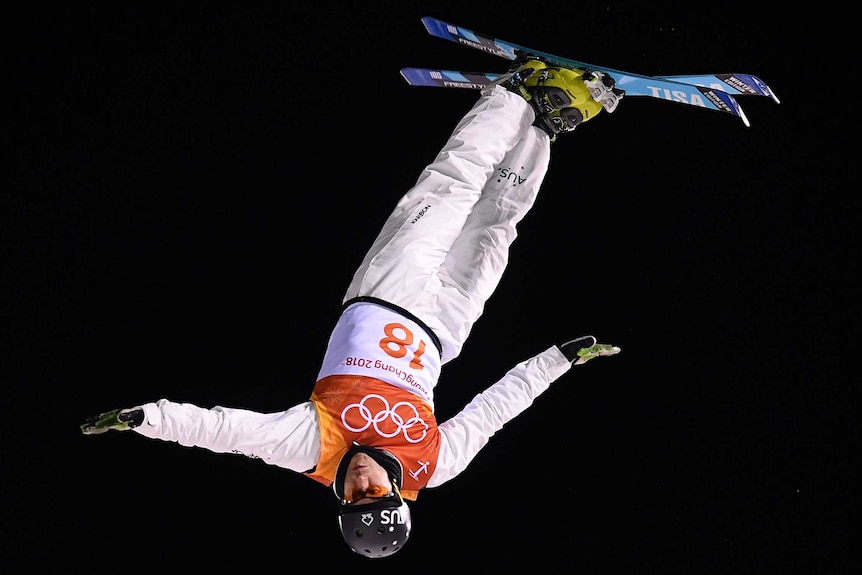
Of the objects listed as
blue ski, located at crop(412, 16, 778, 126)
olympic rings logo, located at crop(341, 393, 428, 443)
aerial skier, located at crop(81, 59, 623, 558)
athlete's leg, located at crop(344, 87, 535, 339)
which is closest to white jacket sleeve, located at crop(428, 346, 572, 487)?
aerial skier, located at crop(81, 59, 623, 558)

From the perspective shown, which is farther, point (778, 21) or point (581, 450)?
point (778, 21)

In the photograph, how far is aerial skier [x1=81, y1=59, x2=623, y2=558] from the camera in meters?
2.69

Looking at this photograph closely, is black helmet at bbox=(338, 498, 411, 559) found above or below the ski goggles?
below

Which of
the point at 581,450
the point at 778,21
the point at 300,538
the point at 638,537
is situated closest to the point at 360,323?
the point at 300,538

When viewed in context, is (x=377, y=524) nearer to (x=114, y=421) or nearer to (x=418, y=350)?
(x=418, y=350)

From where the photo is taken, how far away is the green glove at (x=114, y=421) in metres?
2.50

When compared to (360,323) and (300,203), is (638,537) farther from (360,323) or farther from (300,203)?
(300,203)

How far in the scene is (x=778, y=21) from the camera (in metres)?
3.86

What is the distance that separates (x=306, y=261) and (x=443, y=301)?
614mm

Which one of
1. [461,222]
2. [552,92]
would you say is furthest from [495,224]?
[552,92]

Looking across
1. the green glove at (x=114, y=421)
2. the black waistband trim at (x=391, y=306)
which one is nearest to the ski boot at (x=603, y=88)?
the black waistband trim at (x=391, y=306)

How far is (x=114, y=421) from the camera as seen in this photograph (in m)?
2.50

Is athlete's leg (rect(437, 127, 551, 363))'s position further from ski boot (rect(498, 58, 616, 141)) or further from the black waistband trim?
the black waistband trim

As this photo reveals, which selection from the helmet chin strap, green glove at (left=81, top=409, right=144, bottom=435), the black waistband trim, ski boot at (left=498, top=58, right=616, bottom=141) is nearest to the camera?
green glove at (left=81, top=409, right=144, bottom=435)
